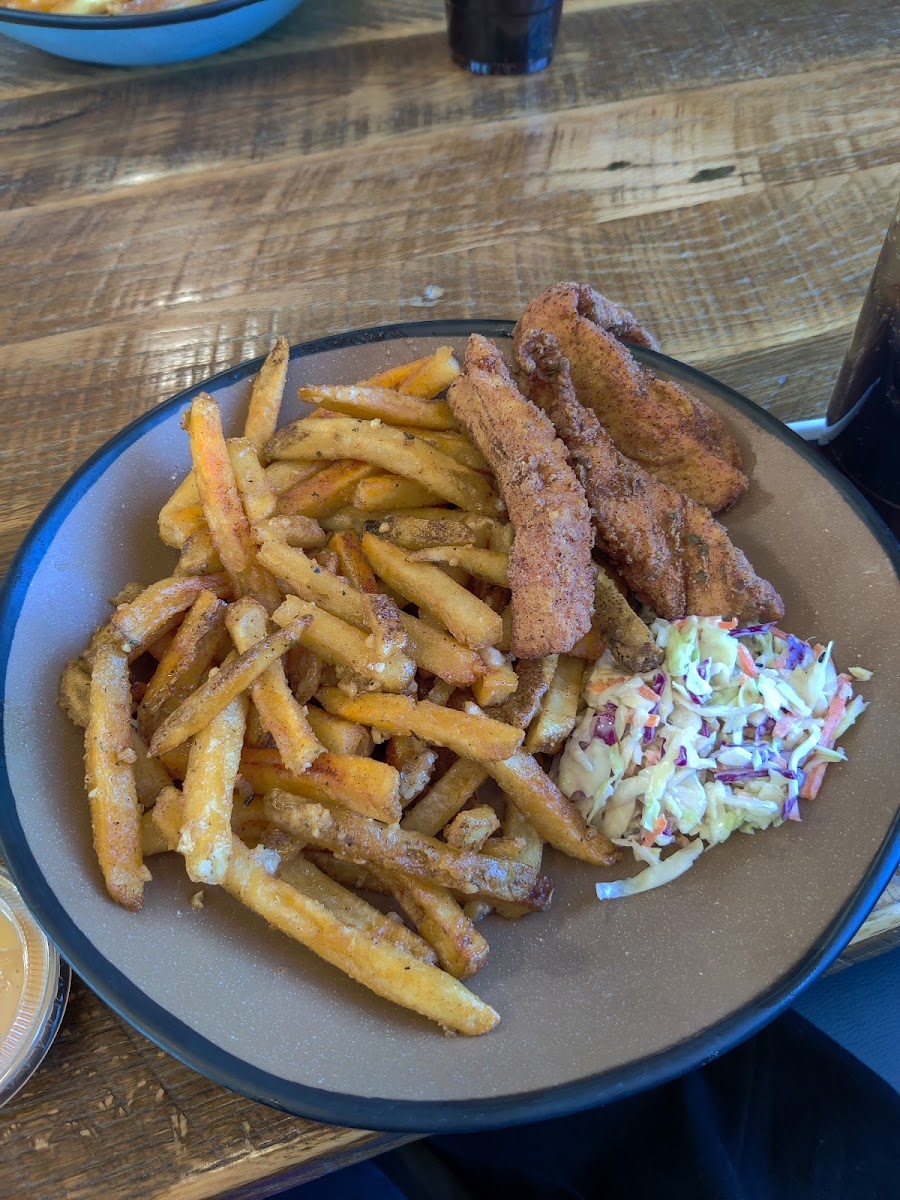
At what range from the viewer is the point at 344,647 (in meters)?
1.29

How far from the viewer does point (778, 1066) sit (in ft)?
5.05

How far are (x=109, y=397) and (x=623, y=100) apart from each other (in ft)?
5.64

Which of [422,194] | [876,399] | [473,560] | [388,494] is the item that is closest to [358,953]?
[473,560]

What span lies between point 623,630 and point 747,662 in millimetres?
196

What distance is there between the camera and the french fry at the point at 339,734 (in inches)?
49.0

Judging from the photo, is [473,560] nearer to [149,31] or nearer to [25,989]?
[25,989]

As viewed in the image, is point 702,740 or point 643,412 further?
point 643,412

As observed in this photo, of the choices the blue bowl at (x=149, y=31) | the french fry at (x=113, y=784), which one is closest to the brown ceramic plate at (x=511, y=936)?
the french fry at (x=113, y=784)

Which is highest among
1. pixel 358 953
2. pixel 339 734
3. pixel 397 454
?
pixel 397 454

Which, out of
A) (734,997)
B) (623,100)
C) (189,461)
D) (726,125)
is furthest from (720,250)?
(734,997)

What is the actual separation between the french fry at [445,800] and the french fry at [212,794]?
10.2 inches

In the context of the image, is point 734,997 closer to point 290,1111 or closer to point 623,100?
point 290,1111

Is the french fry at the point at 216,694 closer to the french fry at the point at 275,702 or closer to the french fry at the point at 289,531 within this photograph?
the french fry at the point at 275,702

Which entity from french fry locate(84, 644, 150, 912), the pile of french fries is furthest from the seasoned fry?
french fry locate(84, 644, 150, 912)
